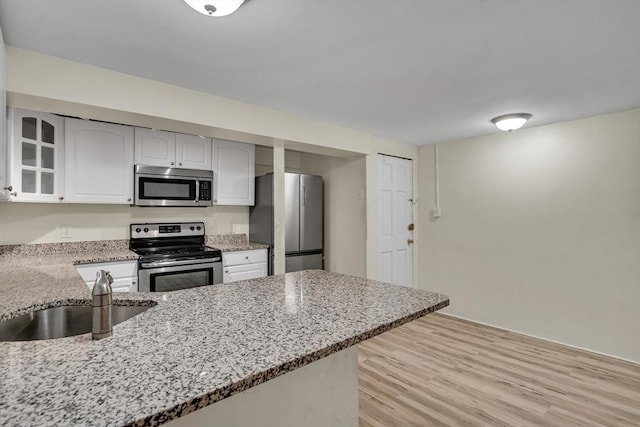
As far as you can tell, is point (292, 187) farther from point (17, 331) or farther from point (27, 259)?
point (17, 331)

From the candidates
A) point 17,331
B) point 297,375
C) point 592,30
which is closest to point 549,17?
point 592,30

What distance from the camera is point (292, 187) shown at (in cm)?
386

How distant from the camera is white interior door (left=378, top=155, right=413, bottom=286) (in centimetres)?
403

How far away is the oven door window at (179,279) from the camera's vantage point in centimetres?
287

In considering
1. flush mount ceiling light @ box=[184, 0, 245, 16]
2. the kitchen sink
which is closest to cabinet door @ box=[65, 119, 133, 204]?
the kitchen sink

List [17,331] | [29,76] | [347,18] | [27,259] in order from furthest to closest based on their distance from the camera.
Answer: [27,259] → [29,76] → [347,18] → [17,331]

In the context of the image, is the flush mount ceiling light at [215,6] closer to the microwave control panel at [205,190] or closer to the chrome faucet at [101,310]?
the chrome faucet at [101,310]

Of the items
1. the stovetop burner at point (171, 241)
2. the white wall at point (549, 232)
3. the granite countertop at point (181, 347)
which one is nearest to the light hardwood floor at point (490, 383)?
the white wall at point (549, 232)

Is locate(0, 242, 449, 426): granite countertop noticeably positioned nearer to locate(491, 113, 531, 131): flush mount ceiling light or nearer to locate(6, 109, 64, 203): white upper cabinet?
locate(6, 109, 64, 203): white upper cabinet

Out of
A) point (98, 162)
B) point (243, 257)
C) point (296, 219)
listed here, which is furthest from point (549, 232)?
point (98, 162)

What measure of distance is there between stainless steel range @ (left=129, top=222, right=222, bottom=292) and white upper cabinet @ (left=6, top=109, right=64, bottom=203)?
80 centimetres

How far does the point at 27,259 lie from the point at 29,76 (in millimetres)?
1621

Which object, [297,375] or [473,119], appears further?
[473,119]

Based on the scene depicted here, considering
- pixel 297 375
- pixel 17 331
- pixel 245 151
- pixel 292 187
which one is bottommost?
pixel 297 375
